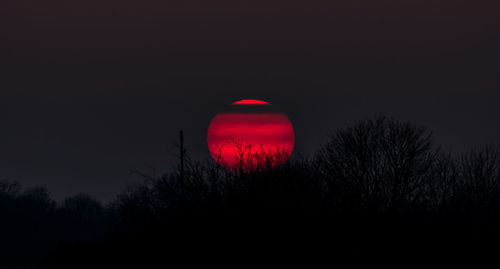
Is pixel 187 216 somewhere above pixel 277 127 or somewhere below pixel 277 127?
below

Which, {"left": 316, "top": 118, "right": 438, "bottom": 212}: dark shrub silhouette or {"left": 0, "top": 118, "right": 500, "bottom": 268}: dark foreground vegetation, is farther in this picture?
{"left": 316, "top": 118, "right": 438, "bottom": 212}: dark shrub silhouette

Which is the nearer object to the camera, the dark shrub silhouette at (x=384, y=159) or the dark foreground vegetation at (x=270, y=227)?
the dark foreground vegetation at (x=270, y=227)

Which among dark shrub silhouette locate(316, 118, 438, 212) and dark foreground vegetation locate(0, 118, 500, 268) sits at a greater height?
dark shrub silhouette locate(316, 118, 438, 212)

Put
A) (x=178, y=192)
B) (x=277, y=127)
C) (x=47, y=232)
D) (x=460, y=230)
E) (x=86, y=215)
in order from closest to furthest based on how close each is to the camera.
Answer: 1. (x=460, y=230)
2. (x=178, y=192)
3. (x=277, y=127)
4. (x=47, y=232)
5. (x=86, y=215)

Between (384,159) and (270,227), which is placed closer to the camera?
(270,227)

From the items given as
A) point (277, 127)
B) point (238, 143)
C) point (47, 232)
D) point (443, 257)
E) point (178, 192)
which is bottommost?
point (443, 257)

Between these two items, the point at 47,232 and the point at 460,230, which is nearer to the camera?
the point at 460,230

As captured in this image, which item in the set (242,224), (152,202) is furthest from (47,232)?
(242,224)

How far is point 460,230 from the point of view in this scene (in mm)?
23953

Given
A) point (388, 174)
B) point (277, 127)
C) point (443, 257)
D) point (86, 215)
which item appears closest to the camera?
point (443, 257)

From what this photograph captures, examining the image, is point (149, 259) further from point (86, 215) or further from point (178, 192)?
point (86, 215)

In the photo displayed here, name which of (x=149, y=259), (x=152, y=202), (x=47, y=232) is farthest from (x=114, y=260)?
(x=47, y=232)

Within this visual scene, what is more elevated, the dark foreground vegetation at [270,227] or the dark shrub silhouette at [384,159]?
the dark shrub silhouette at [384,159]

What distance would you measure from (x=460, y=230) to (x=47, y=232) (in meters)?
85.0
